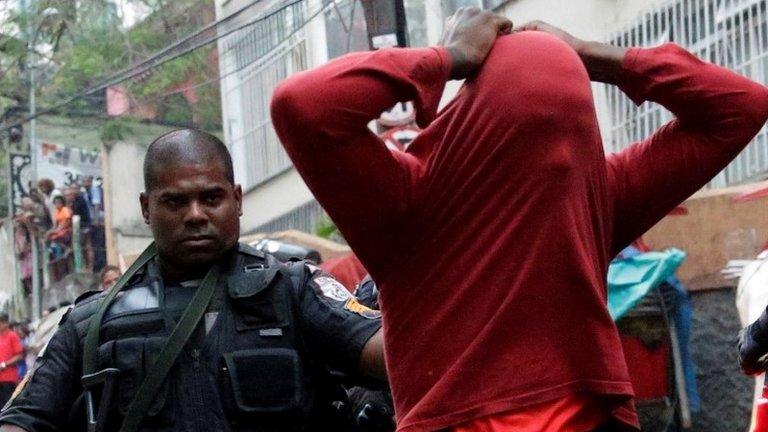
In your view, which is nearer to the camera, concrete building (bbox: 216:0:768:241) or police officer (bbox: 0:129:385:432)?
police officer (bbox: 0:129:385:432)

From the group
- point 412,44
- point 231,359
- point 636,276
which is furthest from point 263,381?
point 412,44

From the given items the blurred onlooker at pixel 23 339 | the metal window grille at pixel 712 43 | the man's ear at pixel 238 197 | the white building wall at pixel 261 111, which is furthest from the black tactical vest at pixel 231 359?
the white building wall at pixel 261 111

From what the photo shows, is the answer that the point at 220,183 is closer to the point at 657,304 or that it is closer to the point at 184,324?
the point at 184,324

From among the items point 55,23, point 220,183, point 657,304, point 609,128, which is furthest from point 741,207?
point 55,23

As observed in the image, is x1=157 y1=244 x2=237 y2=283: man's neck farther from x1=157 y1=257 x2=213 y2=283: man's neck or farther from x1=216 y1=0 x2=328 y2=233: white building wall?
x1=216 y1=0 x2=328 y2=233: white building wall

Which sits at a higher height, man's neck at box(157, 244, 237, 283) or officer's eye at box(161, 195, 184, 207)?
officer's eye at box(161, 195, 184, 207)

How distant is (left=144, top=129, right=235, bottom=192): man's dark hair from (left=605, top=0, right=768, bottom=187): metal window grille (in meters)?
7.00

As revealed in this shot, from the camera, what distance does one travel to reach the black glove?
16.1ft

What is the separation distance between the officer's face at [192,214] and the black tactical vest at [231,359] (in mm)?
92

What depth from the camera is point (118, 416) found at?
4613 millimetres

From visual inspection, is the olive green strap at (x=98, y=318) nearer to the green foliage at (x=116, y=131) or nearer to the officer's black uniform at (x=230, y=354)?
the officer's black uniform at (x=230, y=354)

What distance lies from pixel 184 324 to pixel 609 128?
9541mm

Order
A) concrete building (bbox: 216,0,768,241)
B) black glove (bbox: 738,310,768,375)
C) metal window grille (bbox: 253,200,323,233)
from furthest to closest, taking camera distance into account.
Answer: metal window grille (bbox: 253,200,323,233)
concrete building (bbox: 216,0,768,241)
black glove (bbox: 738,310,768,375)

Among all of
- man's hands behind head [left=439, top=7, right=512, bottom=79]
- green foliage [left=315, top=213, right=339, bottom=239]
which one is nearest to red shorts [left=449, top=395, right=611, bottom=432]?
man's hands behind head [left=439, top=7, right=512, bottom=79]
